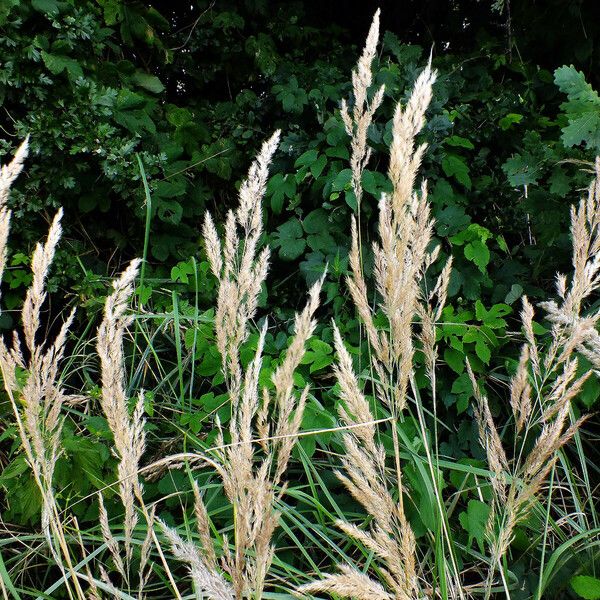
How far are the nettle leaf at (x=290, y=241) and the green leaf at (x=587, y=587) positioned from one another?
60.0 inches

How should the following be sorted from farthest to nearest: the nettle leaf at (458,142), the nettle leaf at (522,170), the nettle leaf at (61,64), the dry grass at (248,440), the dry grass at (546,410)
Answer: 1. the nettle leaf at (458,142)
2. the nettle leaf at (61,64)
3. the nettle leaf at (522,170)
4. the dry grass at (546,410)
5. the dry grass at (248,440)

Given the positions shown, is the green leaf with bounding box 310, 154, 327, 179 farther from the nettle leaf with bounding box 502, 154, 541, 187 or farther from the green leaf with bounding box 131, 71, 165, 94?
the green leaf with bounding box 131, 71, 165, 94

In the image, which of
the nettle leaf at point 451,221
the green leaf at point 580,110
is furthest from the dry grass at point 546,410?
the nettle leaf at point 451,221

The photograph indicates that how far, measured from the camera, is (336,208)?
2.39 m

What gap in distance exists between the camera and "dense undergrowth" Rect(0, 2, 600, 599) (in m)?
1.01

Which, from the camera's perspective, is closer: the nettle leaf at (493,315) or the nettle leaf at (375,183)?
the nettle leaf at (493,315)

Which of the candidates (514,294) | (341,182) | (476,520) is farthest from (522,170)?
(476,520)

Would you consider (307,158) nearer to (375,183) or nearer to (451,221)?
(375,183)

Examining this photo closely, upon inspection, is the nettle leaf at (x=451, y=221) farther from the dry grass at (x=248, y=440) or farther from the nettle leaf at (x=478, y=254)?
the dry grass at (x=248, y=440)

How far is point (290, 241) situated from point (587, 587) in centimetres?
161

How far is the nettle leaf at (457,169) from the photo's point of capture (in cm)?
242

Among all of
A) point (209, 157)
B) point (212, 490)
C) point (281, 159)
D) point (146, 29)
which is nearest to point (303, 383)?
point (212, 490)

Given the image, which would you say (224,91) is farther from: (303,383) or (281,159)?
(303,383)

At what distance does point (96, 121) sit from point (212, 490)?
5.21 ft
